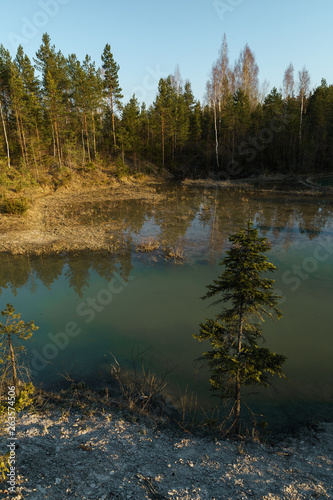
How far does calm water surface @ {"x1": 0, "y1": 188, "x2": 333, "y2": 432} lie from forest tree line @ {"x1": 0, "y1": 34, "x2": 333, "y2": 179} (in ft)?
87.8

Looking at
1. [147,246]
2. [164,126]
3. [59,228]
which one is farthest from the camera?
[164,126]

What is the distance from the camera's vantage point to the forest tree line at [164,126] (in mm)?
38688

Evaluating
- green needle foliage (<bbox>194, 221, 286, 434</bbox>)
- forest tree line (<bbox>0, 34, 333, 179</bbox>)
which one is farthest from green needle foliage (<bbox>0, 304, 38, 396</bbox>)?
forest tree line (<bbox>0, 34, 333, 179</bbox>)

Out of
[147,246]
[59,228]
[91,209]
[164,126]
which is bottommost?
[147,246]

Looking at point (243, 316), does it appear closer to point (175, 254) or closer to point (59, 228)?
point (175, 254)

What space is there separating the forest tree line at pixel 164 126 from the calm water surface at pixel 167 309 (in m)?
26.8

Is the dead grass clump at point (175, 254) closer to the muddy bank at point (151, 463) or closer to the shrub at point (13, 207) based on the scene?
the muddy bank at point (151, 463)

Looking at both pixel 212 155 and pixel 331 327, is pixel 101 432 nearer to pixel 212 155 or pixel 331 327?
pixel 331 327

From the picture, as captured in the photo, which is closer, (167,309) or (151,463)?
(151,463)

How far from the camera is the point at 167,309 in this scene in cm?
1223

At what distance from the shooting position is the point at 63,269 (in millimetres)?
16078

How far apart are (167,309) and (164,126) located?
47.3 metres

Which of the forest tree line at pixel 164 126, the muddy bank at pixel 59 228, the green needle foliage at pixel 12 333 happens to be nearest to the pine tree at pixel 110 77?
the forest tree line at pixel 164 126

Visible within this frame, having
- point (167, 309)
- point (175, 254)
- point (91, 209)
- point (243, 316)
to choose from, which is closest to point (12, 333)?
point (167, 309)
